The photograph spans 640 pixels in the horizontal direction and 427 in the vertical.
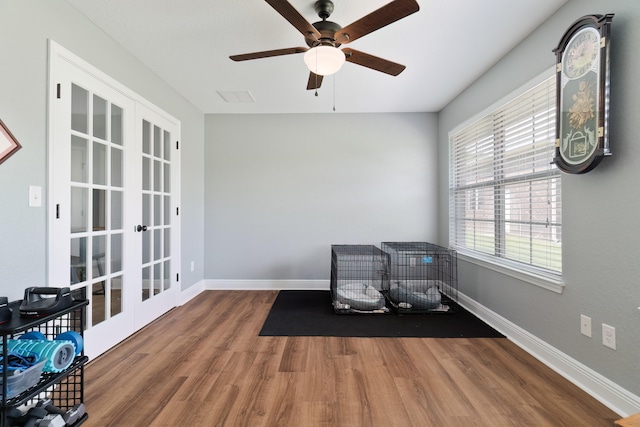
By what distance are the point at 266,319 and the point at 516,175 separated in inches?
106

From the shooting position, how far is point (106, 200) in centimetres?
222

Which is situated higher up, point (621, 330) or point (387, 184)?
point (387, 184)

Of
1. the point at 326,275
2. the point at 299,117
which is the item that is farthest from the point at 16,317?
the point at 299,117

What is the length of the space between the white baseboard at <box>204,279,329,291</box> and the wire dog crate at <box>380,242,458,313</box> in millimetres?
990

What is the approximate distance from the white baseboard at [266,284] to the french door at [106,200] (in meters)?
0.93

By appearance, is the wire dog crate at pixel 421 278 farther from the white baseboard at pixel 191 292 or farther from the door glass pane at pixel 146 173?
the door glass pane at pixel 146 173

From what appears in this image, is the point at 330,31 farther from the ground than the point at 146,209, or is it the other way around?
the point at 330,31

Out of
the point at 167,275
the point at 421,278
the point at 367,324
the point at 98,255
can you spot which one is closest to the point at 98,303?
the point at 98,255

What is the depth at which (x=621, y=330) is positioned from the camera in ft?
5.04

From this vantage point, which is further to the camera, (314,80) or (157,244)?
(157,244)

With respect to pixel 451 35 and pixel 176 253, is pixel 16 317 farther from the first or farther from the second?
pixel 451 35

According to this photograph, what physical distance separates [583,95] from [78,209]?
3.37 m

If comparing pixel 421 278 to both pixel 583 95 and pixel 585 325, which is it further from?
pixel 583 95

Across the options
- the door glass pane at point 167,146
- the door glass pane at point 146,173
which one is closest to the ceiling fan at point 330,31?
the door glass pane at point 146,173
